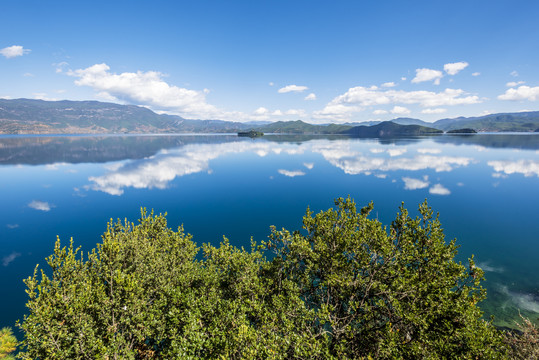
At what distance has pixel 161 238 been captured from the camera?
1387 inches

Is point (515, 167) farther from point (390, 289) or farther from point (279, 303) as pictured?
point (279, 303)

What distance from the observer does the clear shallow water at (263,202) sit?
52031 mm

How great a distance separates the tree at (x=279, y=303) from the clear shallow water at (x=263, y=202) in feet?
96.5

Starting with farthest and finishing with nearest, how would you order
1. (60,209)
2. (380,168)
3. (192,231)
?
(380,168) → (60,209) → (192,231)

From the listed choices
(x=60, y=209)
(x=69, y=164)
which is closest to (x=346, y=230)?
(x=60, y=209)

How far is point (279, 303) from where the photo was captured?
73.9ft

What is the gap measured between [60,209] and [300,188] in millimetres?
100961

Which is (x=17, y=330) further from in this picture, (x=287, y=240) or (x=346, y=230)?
(x=346, y=230)

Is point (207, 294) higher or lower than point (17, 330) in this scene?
higher

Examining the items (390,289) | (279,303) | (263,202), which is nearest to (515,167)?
(263,202)

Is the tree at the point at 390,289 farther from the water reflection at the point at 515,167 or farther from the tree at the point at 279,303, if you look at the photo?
the water reflection at the point at 515,167

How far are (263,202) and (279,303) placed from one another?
240 feet

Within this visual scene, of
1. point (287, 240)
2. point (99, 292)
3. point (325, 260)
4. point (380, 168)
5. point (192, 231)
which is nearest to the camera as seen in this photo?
point (99, 292)

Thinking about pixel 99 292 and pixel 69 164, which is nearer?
pixel 99 292
